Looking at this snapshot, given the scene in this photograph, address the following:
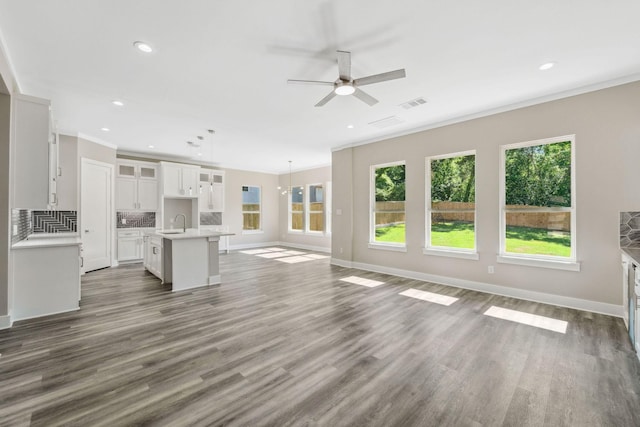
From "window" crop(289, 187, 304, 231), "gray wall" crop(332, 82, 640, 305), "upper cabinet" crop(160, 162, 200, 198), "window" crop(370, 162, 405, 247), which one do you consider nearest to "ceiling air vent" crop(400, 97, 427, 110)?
"gray wall" crop(332, 82, 640, 305)

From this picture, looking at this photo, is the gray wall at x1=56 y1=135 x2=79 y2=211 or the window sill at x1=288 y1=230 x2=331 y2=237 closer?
the gray wall at x1=56 y1=135 x2=79 y2=211

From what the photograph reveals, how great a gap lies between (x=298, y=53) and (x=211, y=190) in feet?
21.6

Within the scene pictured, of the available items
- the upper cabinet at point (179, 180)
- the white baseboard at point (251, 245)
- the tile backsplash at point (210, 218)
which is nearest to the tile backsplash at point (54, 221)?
the upper cabinet at point (179, 180)

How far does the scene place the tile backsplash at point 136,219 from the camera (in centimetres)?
676

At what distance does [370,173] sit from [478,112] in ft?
7.60

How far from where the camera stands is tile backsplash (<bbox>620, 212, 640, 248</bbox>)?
3.25 m

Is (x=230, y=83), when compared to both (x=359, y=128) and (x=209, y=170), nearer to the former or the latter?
(x=359, y=128)

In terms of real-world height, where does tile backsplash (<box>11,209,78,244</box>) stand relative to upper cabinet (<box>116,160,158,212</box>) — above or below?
below

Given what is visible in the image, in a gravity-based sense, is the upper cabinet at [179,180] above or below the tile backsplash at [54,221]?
above

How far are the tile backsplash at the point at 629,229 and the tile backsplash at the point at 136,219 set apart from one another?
29.6 ft

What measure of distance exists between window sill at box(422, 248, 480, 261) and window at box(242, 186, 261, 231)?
651 centimetres

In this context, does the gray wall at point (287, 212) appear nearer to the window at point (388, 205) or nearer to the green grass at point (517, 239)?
the window at point (388, 205)

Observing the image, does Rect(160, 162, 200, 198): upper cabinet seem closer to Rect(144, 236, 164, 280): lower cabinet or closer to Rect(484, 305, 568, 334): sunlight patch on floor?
Rect(144, 236, 164, 280): lower cabinet

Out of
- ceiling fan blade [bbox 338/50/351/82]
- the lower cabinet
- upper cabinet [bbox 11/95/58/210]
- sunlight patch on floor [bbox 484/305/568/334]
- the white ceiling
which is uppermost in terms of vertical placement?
the white ceiling
